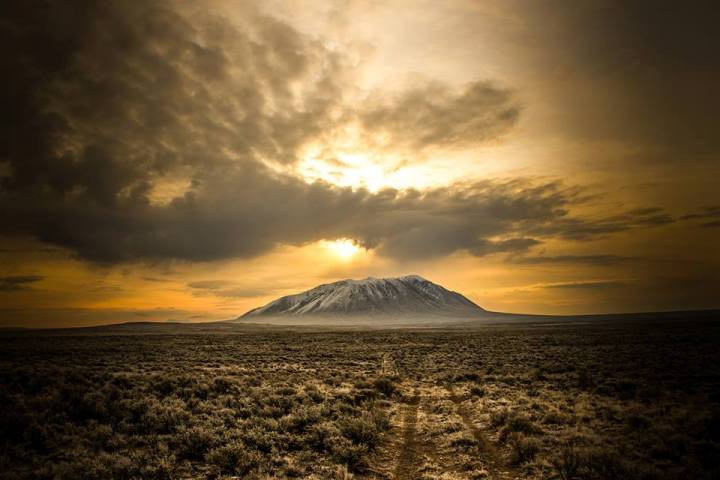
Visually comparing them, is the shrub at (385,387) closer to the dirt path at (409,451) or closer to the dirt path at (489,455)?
the dirt path at (409,451)

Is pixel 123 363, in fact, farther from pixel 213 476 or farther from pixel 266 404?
pixel 213 476

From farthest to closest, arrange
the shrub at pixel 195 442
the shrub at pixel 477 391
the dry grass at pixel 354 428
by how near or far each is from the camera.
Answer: the shrub at pixel 477 391
the shrub at pixel 195 442
the dry grass at pixel 354 428

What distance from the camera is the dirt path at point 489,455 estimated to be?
863 centimetres

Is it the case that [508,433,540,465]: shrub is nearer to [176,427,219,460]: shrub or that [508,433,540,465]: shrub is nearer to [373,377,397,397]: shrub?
[176,427,219,460]: shrub

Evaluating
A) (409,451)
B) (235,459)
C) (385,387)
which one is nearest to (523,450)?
(409,451)

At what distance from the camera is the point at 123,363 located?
28.9 m

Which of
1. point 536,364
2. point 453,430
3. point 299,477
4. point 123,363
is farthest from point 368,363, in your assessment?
point 299,477

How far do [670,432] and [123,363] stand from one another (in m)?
34.7

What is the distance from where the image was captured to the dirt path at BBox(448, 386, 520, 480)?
8.63 m

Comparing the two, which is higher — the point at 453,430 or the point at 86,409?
the point at 86,409

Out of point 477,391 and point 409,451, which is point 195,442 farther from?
point 477,391

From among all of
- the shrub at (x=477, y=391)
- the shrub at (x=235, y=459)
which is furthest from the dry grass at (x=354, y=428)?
the shrub at (x=477, y=391)

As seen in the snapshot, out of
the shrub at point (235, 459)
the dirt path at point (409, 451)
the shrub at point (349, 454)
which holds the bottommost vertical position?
the dirt path at point (409, 451)

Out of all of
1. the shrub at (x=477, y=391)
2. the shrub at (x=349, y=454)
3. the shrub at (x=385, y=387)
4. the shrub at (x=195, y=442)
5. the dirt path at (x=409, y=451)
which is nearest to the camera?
the dirt path at (x=409, y=451)
